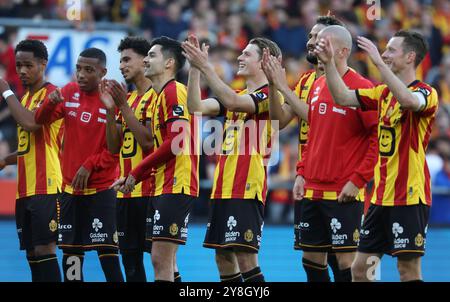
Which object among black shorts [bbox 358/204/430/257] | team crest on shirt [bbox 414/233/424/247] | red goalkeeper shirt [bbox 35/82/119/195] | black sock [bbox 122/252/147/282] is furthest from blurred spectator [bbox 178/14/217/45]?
team crest on shirt [bbox 414/233/424/247]

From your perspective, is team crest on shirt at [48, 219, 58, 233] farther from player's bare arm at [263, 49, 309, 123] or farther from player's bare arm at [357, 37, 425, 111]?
player's bare arm at [357, 37, 425, 111]

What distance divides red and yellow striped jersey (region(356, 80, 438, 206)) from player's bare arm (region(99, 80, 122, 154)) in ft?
8.62

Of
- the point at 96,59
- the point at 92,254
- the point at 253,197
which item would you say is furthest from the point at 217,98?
the point at 92,254

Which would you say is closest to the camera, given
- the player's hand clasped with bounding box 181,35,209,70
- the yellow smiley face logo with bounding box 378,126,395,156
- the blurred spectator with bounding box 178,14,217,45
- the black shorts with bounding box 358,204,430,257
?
the black shorts with bounding box 358,204,430,257

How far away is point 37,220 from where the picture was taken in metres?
10.0

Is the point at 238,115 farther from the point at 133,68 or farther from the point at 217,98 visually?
the point at 133,68

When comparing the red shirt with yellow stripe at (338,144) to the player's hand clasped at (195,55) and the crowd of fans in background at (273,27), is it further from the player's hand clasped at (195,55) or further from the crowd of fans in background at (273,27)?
the crowd of fans in background at (273,27)

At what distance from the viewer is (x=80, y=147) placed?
33.8 feet

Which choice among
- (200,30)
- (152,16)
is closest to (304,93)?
(200,30)

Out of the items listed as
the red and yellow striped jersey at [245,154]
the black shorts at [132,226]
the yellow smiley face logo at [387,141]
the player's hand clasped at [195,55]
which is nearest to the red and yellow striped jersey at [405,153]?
the yellow smiley face logo at [387,141]

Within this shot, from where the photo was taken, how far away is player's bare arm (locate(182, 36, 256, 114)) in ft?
29.2

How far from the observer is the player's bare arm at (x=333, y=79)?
28.0 ft

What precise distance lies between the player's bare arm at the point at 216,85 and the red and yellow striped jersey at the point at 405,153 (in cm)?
126
